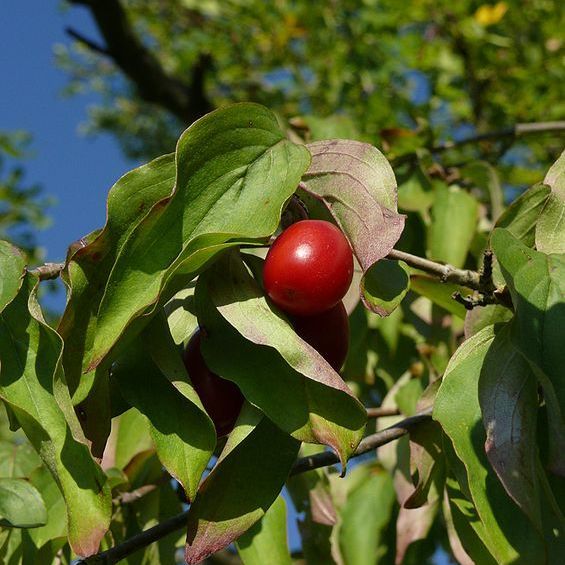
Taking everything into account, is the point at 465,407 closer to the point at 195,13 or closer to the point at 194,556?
the point at 194,556

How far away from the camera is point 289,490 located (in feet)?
4.17

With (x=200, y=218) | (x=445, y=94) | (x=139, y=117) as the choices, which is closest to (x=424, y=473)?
(x=200, y=218)

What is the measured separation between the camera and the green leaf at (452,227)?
1484 millimetres

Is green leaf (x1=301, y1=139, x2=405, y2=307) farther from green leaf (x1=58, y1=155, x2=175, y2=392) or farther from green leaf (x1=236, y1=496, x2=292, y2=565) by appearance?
green leaf (x1=236, y1=496, x2=292, y2=565)

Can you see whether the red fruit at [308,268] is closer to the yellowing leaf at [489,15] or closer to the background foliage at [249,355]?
the background foliage at [249,355]

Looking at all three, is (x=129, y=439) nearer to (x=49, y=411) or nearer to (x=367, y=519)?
(x=367, y=519)

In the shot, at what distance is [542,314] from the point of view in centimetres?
72

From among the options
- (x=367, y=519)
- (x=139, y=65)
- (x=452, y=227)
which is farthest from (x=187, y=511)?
(x=139, y=65)

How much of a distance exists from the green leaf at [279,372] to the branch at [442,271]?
0.49ft

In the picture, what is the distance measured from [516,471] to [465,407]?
8cm

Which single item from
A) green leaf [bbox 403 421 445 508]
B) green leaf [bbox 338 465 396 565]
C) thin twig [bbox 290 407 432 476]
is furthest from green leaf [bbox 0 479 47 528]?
green leaf [bbox 338 465 396 565]

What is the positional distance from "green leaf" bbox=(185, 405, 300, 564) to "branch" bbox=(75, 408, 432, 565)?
0.07 metres

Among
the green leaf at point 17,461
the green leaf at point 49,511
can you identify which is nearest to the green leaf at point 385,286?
the green leaf at point 49,511

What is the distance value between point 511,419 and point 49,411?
392 millimetres
